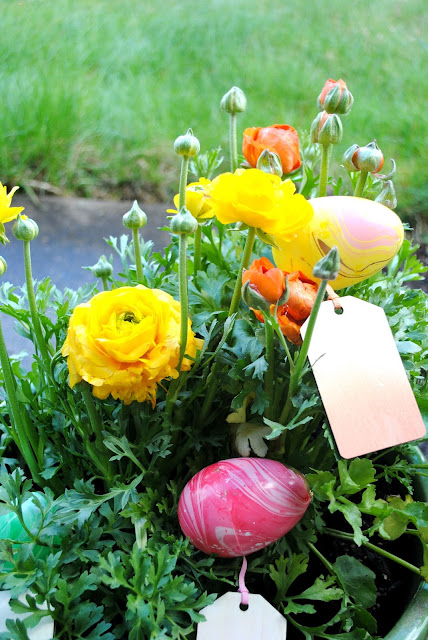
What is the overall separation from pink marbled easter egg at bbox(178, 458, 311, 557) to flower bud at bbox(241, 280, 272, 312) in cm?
15

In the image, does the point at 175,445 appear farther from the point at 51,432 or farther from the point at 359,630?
the point at 359,630

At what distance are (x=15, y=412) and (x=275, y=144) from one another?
355 millimetres

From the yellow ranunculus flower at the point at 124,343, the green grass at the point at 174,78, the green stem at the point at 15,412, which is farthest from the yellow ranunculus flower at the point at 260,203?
the green grass at the point at 174,78

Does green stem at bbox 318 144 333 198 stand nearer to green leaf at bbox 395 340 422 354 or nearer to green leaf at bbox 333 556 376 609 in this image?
green leaf at bbox 395 340 422 354

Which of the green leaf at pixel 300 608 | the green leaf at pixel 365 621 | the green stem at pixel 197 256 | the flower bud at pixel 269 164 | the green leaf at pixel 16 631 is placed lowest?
the green leaf at pixel 365 621

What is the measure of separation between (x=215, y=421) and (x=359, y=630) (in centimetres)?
24

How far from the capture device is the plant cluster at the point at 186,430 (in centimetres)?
51

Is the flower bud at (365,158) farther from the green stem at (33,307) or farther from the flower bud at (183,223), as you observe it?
the green stem at (33,307)

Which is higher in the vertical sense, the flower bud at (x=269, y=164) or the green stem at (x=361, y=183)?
the flower bud at (x=269, y=164)

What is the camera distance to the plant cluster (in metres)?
0.51

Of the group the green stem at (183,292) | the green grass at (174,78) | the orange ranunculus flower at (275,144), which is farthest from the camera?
the green grass at (174,78)

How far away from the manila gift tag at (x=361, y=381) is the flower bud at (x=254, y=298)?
0.12ft

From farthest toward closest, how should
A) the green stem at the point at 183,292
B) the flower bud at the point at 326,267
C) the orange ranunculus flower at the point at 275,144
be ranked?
the orange ranunculus flower at the point at 275,144, the green stem at the point at 183,292, the flower bud at the point at 326,267

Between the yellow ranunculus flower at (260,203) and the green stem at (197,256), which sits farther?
the green stem at (197,256)
